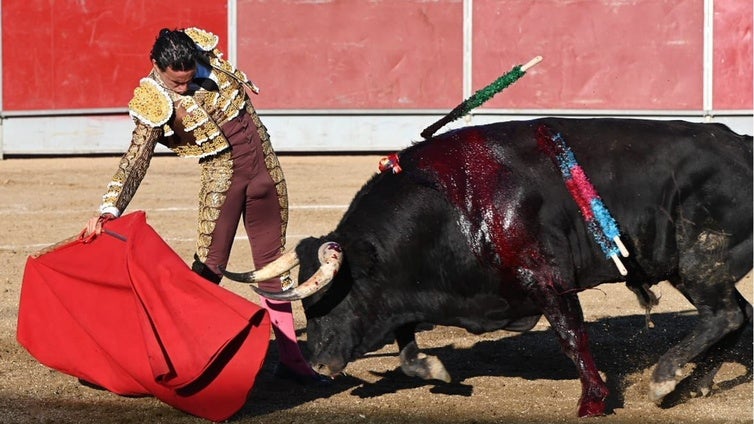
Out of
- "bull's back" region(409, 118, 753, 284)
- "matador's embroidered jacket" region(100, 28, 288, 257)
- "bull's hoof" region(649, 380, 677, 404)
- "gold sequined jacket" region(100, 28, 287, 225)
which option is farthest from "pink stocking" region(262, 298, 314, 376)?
"bull's hoof" region(649, 380, 677, 404)

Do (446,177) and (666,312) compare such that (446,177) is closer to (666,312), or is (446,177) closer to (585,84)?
(666,312)

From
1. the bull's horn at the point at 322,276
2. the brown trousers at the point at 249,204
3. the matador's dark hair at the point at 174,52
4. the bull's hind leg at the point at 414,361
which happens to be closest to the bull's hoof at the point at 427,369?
the bull's hind leg at the point at 414,361

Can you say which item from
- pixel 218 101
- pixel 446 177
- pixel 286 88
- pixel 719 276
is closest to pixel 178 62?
pixel 218 101

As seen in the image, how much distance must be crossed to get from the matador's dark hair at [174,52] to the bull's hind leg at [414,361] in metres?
1.17

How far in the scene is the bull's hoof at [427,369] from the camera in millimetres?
4582

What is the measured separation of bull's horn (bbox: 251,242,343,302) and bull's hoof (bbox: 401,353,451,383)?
0.46 m

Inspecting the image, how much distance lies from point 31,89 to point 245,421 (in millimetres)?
7361

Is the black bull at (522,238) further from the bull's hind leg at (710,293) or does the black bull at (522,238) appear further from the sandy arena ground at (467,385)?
the sandy arena ground at (467,385)

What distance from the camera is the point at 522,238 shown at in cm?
448

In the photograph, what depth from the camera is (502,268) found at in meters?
4.53

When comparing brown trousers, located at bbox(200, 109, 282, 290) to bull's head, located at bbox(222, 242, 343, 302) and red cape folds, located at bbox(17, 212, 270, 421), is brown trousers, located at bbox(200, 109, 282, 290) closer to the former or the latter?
red cape folds, located at bbox(17, 212, 270, 421)

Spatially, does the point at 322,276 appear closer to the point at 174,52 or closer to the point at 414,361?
the point at 414,361

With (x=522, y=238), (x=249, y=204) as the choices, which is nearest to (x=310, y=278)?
(x=249, y=204)

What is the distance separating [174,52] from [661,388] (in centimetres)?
196
